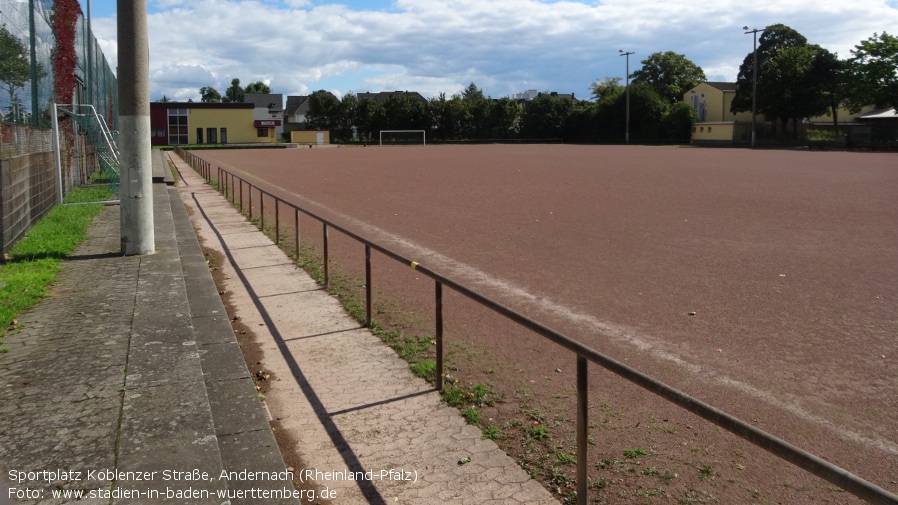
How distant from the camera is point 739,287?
9367 millimetres

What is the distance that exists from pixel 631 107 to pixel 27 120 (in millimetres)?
80294

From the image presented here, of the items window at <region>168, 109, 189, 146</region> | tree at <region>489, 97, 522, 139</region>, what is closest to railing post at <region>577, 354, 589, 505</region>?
window at <region>168, 109, 189, 146</region>

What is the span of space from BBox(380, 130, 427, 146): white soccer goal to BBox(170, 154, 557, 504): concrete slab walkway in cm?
8447

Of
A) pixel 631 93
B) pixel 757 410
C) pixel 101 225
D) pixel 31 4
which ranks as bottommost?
pixel 757 410

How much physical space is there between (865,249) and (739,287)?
4.38 metres

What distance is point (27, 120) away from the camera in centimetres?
1303

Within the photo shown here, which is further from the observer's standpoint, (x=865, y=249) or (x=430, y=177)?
(x=430, y=177)

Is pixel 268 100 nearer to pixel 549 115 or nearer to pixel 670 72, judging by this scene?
pixel 549 115

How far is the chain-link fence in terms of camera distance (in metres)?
10.4

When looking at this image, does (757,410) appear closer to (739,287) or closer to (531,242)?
(739,287)

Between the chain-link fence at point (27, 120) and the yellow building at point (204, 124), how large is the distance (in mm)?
70433

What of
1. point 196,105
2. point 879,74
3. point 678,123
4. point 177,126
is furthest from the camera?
point 196,105

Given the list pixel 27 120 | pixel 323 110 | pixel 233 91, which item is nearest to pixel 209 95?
pixel 233 91

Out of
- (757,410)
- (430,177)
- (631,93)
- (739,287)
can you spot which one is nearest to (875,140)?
(631,93)
